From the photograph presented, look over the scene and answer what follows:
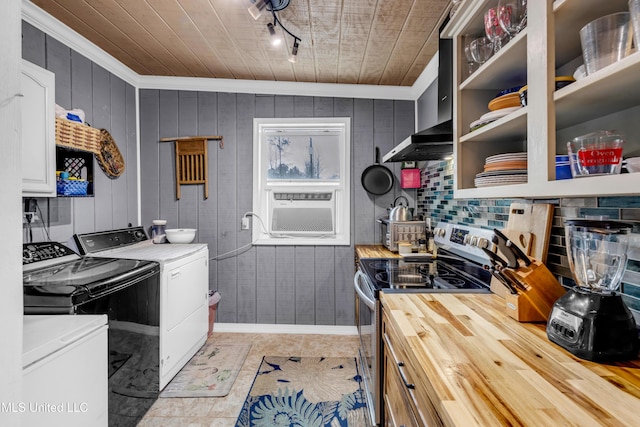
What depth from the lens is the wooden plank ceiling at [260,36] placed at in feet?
6.25

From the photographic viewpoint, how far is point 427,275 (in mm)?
1754

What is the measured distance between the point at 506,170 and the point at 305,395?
6.04ft

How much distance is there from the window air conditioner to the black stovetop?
1.05 metres

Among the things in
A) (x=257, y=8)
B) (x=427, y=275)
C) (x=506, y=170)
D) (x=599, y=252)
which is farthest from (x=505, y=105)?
(x=257, y=8)

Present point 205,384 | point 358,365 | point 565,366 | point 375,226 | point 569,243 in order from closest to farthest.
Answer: point 565,366 < point 569,243 < point 205,384 < point 358,365 < point 375,226

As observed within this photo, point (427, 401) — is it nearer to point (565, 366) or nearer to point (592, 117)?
point (565, 366)

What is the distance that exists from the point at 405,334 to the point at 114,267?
1.67 meters

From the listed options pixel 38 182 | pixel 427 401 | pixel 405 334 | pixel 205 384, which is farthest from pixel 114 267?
pixel 427 401

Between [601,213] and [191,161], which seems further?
[191,161]

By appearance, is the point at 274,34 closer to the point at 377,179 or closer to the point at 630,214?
the point at 377,179

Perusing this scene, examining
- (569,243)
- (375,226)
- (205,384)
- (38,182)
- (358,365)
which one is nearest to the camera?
(569,243)

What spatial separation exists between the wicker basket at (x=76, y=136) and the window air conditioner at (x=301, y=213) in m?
1.53

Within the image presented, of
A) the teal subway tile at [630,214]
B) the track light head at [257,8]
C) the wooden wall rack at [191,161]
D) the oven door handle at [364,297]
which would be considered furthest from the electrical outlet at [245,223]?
the teal subway tile at [630,214]

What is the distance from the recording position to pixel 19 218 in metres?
0.82
